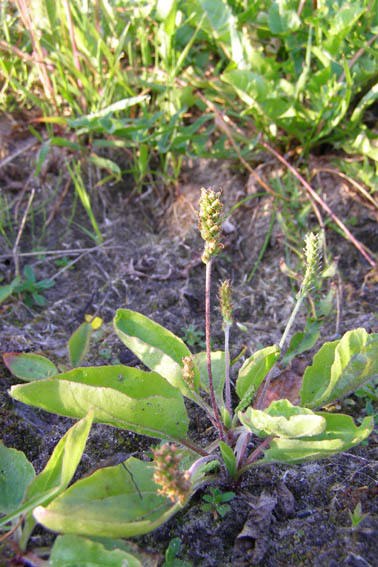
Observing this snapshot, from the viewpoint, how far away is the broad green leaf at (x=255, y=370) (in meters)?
1.38

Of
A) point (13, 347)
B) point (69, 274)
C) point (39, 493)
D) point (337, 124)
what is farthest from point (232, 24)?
point (39, 493)

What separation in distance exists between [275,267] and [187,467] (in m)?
1.26

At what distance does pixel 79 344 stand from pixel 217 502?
30.8 inches

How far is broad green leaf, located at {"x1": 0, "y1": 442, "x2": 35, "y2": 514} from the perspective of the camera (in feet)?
4.09

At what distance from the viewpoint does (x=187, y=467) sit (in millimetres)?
1335

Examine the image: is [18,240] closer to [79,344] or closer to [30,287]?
[30,287]

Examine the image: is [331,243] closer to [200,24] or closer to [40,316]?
[200,24]

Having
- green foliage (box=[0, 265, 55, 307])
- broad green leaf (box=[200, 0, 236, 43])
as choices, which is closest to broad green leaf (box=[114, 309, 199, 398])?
green foliage (box=[0, 265, 55, 307])

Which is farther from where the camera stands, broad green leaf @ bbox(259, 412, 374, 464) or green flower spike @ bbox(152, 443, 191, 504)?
broad green leaf @ bbox(259, 412, 374, 464)

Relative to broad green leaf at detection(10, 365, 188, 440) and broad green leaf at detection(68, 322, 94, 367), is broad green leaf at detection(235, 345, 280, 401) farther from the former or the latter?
broad green leaf at detection(68, 322, 94, 367)

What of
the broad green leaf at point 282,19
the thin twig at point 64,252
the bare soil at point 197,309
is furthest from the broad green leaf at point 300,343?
the broad green leaf at point 282,19

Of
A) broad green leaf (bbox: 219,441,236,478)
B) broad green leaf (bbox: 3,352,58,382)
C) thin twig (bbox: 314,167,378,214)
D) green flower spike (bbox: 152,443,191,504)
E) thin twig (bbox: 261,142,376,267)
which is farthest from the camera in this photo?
thin twig (bbox: 314,167,378,214)

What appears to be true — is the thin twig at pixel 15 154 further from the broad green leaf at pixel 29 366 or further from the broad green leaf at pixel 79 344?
the broad green leaf at pixel 29 366

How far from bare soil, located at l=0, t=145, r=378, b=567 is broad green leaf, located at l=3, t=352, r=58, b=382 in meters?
0.15
